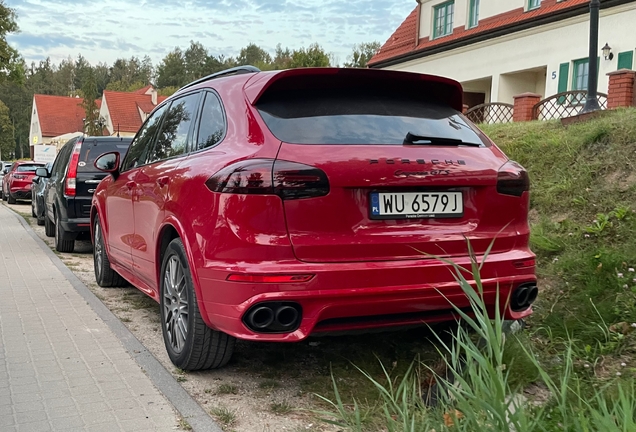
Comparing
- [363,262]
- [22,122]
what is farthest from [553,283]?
[22,122]

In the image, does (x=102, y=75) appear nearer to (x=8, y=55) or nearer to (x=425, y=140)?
(x=8, y=55)

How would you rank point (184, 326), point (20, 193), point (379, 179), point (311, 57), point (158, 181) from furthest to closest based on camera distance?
point (311, 57) → point (20, 193) → point (158, 181) → point (184, 326) → point (379, 179)

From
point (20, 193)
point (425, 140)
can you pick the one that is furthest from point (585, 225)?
point (20, 193)

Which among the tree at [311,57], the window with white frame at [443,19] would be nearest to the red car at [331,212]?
the window with white frame at [443,19]

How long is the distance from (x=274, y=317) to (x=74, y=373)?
5.41 ft

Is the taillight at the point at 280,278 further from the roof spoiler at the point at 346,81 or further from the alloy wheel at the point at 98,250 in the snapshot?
the alloy wheel at the point at 98,250

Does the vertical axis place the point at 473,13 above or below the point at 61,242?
above

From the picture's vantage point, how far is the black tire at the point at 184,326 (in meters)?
3.70

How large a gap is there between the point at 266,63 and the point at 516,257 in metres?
104

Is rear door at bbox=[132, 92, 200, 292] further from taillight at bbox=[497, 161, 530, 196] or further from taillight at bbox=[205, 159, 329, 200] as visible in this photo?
taillight at bbox=[497, 161, 530, 196]

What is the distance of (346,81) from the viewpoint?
12.1ft

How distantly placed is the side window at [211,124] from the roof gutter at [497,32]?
16505 millimetres

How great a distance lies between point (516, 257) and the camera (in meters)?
3.61

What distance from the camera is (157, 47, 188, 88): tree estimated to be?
372 ft
